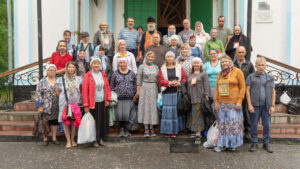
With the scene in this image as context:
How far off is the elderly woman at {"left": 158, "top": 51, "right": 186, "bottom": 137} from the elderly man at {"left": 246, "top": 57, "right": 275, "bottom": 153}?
1286 mm

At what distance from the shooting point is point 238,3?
28.2 feet

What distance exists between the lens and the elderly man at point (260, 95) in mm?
4831

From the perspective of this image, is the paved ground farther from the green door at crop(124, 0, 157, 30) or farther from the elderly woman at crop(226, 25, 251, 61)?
the green door at crop(124, 0, 157, 30)

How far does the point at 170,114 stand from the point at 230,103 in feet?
3.91

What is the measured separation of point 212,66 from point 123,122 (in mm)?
2186

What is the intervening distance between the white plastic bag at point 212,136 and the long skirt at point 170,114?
2.17 feet

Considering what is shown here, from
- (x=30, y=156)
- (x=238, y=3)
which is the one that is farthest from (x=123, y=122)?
(x=238, y=3)

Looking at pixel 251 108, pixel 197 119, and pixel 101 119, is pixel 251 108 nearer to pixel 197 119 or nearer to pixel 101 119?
pixel 197 119

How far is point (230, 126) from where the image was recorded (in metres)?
4.83

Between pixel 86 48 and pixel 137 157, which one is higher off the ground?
pixel 86 48

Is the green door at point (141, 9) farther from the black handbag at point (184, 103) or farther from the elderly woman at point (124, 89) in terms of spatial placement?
the black handbag at point (184, 103)

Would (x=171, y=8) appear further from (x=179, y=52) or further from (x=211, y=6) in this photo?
(x=179, y=52)

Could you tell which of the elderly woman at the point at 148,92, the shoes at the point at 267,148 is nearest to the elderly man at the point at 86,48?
the elderly woman at the point at 148,92

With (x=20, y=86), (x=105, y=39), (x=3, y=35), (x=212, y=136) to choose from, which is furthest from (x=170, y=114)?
(x=3, y=35)
